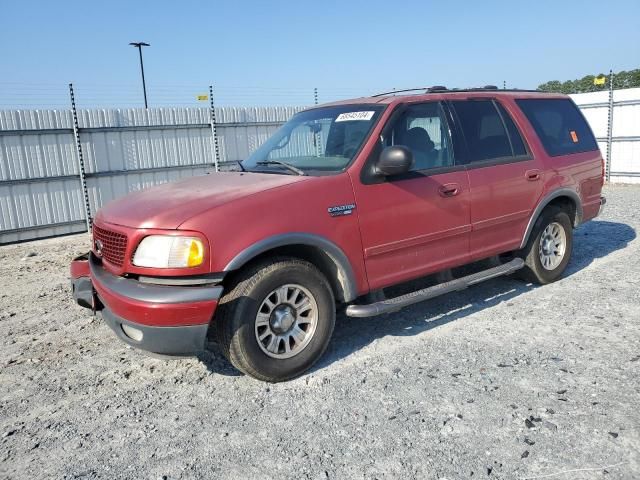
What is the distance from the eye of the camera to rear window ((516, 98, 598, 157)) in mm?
5391

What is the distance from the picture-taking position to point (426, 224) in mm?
4281

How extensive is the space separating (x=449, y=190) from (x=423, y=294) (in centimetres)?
89

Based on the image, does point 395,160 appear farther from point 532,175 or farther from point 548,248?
point 548,248

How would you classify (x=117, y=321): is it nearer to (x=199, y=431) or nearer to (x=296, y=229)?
(x=199, y=431)

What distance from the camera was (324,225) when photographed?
3738 millimetres

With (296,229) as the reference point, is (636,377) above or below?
below

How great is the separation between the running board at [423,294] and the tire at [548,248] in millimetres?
301

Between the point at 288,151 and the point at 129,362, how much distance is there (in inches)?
86.2

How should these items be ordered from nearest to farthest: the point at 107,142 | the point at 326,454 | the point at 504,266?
1. the point at 326,454
2. the point at 504,266
3. the point at 107,142

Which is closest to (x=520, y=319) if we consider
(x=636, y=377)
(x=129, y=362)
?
(x=636, y=377)

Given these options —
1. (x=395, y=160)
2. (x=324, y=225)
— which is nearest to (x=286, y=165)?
(x=324, y=225)

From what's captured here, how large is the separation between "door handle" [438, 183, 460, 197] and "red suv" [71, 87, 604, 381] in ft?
0.04

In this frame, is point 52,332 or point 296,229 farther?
point 52,332

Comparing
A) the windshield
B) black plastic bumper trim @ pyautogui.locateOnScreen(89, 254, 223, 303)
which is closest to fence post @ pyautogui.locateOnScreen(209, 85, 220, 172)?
the windshield
